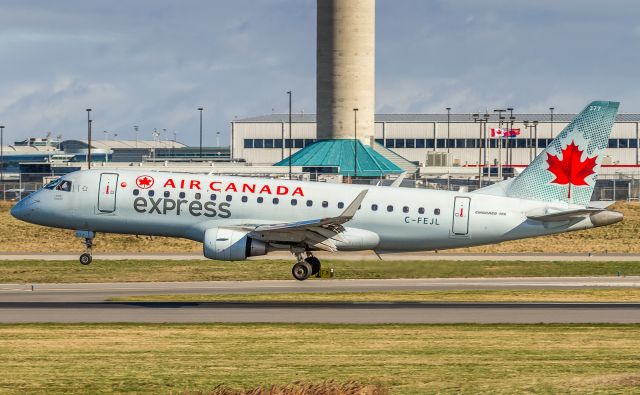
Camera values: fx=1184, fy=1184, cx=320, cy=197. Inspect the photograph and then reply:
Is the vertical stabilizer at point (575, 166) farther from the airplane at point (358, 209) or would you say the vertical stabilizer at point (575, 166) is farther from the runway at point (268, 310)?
the runway at point (268, 310)

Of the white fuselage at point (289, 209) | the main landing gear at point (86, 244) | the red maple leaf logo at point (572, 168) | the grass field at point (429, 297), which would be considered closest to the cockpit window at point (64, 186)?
the white fuselage at point (289, 209)

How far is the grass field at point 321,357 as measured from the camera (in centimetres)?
2459

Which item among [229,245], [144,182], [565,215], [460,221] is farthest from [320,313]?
[565,215]

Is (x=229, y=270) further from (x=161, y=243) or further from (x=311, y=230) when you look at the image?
(x=161, y=243)

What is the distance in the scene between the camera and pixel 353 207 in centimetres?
4534

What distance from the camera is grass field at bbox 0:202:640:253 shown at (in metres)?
75.0

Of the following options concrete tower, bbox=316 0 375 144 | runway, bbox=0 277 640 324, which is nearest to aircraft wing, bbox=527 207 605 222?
runway, bbox=0 277 640 324

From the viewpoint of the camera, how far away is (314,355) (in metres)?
28.7

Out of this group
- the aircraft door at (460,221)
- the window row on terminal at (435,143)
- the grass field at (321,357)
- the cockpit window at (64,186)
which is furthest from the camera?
the window row on terminal at (435,143)

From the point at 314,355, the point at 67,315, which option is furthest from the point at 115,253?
the point at 314,355

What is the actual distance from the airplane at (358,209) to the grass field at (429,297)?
2.66 metres

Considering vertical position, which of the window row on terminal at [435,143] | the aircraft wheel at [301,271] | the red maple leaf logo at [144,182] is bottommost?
the aircraft wheel at [301,271]

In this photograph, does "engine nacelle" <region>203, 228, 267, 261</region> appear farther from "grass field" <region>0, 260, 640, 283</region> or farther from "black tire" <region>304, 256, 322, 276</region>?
Answer: "grass field" <region>0, 260, 640, 283</region>

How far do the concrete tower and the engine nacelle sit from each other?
324ft
